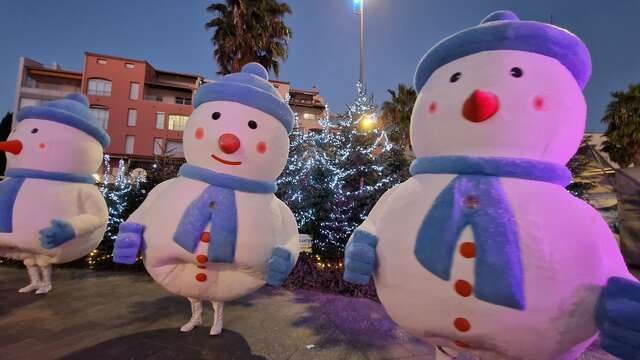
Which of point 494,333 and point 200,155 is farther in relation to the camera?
point 200,155

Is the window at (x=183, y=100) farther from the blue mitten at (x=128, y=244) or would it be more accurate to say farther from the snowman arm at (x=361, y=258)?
the snowman arm at (x=361, y=258)

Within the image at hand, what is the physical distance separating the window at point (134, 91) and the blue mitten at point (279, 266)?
103 ft

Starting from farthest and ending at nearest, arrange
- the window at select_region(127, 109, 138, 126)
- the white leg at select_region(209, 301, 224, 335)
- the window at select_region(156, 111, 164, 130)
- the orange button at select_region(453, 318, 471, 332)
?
the window at select_region(156, 111, 164, 130), the window at select_region(127, 109, 138, 126), the white leg at select_region(209, 301, 224, 335), the orange button at select_region(453, 318, 471, 332)

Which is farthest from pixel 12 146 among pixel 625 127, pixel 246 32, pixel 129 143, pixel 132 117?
pixel 132 117

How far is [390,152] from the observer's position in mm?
9922

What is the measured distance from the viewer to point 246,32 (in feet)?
51.3

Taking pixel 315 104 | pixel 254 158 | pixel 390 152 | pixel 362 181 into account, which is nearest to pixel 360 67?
pixel 390 152

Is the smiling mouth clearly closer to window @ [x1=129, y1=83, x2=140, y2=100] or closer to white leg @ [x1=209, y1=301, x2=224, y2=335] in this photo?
white leg @ [x1=209, y1=301, x2=224, y2=335]

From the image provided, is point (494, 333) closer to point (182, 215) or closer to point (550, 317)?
point (550, 317)

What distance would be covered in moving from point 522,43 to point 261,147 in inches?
92.0

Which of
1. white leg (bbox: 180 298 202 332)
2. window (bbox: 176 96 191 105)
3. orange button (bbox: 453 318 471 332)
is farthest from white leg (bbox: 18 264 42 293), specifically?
window (bbox: 176 96 191 105)

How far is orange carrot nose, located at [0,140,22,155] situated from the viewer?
15.6 ft

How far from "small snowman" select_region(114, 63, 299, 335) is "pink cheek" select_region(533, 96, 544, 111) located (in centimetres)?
231

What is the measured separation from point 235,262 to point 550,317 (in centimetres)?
252
